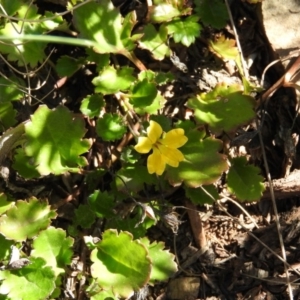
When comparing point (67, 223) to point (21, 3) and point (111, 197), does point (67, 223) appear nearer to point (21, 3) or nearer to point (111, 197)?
point (111, 197)

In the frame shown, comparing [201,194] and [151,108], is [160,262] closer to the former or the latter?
[201,194]

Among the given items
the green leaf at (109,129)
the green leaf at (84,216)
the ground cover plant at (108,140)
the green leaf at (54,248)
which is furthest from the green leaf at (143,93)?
the green leaf at (54,248)

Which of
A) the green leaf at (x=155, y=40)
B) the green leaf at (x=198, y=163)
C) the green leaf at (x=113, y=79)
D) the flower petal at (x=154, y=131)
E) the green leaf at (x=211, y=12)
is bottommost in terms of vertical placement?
the green leaf at (x=198, y=163)

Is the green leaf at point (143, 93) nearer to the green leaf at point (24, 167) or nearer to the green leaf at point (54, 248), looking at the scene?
the green leaf at point (24, 167)

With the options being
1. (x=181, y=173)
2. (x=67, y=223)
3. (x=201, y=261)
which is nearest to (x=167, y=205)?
(x=181, y=173)

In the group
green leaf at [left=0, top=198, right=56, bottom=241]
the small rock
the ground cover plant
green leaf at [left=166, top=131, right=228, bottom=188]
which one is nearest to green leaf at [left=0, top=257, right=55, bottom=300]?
the ground cover plant

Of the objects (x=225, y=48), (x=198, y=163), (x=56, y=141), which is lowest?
(x=198, y=163)

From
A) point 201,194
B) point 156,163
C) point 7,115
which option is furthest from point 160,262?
point 7,115
